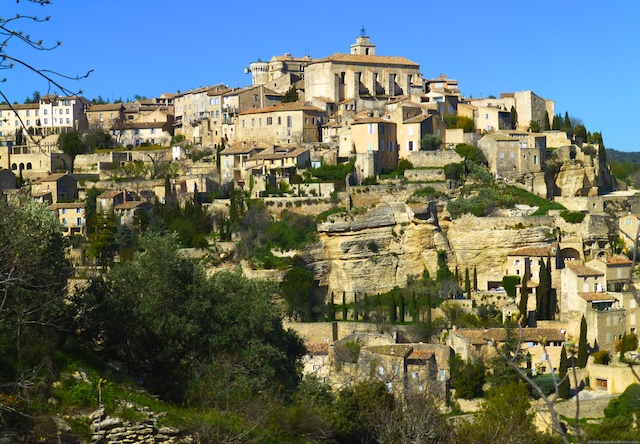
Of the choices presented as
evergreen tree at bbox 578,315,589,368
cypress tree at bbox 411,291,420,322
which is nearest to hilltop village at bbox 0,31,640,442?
evergreen tree at bbox 578,315,589,368

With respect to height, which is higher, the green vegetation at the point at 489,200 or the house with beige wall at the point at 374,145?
the house with beige wall at the point at 374,145

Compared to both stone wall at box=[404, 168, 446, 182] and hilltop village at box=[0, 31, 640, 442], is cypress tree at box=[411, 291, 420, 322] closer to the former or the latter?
hilltop village at box=[0, 31, 640, 442]

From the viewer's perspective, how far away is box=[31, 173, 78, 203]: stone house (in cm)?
6391

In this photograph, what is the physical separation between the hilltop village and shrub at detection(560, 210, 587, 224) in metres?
0.08

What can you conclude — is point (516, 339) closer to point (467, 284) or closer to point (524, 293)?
point (524, 293)

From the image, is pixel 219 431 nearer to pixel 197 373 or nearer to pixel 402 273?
pixel 197 373

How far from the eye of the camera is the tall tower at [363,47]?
80000mm

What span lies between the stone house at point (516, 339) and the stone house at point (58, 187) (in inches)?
1148

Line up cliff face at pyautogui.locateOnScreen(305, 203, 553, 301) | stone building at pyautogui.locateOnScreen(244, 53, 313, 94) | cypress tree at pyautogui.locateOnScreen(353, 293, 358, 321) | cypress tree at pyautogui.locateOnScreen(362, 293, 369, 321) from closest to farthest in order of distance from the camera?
cypress tree at pyautogui.locateOnScreen(362, 293, 369, 321)
cypress tree at pyautogui.locateOnScreen(353, 293, 358, 321)
cliff face at pyautogui.locateOnScreen(305, 203, 553, 301)
stone building at pyautogui.locateOnScreen(244, 53, 313, 94)

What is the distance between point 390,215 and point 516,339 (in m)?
13.3

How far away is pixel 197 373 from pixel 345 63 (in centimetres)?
5320

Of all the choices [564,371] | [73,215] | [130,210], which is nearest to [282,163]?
[130,210]

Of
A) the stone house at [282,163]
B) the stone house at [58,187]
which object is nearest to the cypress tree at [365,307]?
the stone house at [282,163]

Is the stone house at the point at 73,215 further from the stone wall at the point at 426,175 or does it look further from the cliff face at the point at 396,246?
the stone wall at the point at 426,175
